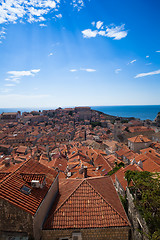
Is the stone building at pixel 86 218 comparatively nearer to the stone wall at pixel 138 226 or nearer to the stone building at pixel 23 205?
the stone wall at pixel 138 226

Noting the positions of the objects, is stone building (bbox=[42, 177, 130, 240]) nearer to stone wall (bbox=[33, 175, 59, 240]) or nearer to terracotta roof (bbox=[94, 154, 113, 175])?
stone wall (bbox=[33, 175, 59, 240])

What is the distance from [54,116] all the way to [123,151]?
94023 millimetres

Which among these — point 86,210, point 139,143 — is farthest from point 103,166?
→ point 86,210

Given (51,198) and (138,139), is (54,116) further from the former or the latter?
(51,198)

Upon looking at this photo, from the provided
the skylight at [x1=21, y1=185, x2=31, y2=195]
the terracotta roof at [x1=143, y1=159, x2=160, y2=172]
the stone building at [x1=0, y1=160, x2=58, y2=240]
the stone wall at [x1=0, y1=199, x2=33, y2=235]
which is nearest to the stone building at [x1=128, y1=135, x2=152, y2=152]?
the terracotta roof at [x1=143, y1=159, x2=160, y2=172]

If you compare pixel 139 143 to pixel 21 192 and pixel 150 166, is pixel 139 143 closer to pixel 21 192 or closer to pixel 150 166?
pixel 150 166

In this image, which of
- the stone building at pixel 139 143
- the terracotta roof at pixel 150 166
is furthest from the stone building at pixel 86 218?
the stone building at pixel 139 143

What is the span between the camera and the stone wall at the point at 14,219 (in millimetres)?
6875

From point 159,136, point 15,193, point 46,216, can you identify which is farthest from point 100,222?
point 159,136

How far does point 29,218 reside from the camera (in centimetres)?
693

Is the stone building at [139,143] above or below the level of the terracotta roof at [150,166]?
below

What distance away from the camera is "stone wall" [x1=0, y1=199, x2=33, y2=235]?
6875mm

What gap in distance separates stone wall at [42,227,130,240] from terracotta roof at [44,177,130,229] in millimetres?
239

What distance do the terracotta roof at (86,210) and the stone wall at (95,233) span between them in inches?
9.4
